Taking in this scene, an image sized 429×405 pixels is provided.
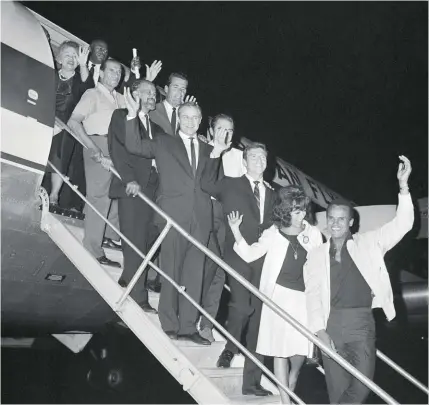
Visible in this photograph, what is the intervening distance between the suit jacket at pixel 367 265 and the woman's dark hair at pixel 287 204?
305mm

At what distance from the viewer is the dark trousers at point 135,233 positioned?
4070mm

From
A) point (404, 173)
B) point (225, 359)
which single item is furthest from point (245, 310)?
point (404, 173)

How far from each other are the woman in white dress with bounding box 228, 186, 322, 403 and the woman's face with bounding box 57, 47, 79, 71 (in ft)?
7.78

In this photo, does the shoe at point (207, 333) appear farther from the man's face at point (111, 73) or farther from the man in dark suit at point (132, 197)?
the man's face at point (111, 73)

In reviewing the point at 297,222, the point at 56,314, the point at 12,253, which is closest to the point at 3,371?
the point at 56,314

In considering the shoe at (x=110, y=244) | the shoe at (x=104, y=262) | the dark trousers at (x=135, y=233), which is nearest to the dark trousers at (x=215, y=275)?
the dark trousers at (x=135, y=233)

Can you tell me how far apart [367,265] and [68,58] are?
10.8ft

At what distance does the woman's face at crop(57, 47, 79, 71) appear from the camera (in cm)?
491

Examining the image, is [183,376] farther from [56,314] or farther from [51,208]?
[56,314]

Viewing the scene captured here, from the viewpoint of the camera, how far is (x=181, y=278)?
3930 mm

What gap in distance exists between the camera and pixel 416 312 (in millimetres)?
7766

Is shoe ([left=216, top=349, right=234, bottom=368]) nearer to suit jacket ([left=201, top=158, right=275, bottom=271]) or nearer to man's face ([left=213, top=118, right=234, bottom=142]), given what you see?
suit jacket ([left=201, top=158, right=275, bottom=271])

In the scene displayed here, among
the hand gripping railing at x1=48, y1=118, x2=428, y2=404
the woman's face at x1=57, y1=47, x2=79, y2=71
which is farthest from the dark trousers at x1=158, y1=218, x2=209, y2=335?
the woman's face at x1=57, y1=47, x2=79, y2=71

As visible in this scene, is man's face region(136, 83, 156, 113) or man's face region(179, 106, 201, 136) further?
man's face region(136, 83, 156, 113)
